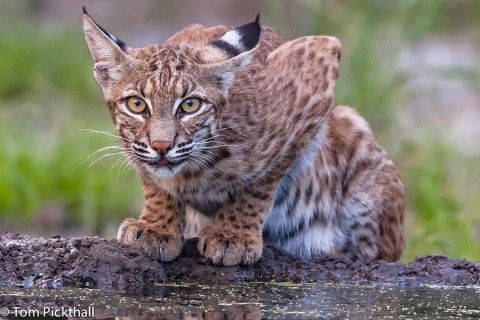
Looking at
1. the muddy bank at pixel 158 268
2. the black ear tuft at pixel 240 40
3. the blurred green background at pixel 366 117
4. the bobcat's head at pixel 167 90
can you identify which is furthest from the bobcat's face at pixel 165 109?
the blurred green background at pixel 366 117

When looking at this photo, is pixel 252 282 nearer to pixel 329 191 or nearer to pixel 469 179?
pixel 329 191

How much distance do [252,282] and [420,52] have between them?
7252 millimetres

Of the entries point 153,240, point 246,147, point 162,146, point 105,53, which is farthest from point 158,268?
point 105,53

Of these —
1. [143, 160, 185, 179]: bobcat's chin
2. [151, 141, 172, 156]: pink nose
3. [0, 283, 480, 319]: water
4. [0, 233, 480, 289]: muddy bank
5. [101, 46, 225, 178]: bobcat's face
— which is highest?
[101, 46, 225, 178]: bobcat's face

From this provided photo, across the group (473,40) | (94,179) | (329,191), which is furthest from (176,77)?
(473,40)

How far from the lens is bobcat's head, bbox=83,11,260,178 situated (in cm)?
609

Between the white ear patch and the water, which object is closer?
the water

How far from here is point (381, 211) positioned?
25.1 feet

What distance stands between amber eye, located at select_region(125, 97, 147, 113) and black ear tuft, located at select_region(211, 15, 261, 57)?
2.00 feet

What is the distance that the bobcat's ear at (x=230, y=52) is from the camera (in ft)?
21.2

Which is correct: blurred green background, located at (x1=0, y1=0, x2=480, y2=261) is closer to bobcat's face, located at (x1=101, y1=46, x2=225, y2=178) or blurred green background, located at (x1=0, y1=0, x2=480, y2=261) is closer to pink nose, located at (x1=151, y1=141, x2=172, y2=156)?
bobcat's face, located at (x1=101, y1=46, x2=225, y2=178)

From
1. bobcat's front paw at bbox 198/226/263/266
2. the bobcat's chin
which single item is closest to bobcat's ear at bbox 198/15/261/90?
the bobcat's chin

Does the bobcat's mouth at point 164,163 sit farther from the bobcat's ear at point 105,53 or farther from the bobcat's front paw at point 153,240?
the bobcat's ear at point 105,53

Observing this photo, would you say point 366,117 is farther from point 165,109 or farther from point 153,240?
point 165,109
